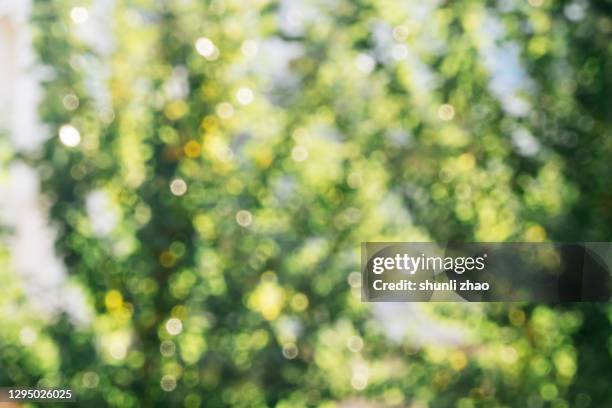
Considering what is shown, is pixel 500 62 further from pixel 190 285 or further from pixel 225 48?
pixel 190 285

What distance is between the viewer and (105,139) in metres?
1.60

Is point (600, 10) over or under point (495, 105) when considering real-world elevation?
over

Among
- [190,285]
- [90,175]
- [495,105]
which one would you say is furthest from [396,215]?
[90,175]

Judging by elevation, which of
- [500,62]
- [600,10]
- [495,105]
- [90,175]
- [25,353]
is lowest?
[25,353]

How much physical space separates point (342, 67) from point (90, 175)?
677 millimetres

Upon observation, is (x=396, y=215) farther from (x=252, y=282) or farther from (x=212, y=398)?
(x=212, y=398)

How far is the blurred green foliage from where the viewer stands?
1590 mm

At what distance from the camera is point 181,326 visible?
63.6 inches

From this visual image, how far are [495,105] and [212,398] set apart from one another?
1010 millimetres

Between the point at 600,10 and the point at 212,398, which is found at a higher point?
the point at 600,10

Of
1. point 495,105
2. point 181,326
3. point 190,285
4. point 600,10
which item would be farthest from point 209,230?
point 600,10

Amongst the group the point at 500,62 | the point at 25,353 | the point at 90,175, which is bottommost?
the point at 25,353

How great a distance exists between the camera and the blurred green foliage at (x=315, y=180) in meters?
1.59

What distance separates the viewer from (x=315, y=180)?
5.23 feet
